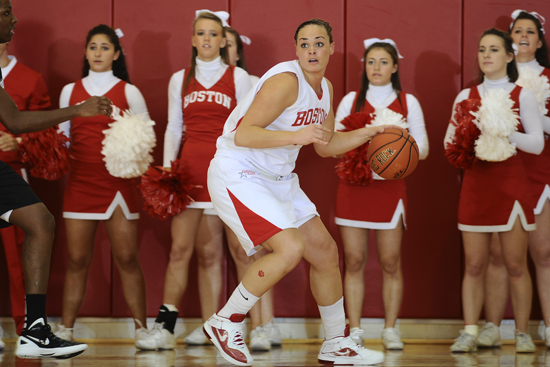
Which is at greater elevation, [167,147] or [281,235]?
[167,147]

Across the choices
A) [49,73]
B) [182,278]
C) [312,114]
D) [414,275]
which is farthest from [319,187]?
[49,73]

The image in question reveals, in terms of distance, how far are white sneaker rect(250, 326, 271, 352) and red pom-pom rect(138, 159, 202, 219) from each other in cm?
98

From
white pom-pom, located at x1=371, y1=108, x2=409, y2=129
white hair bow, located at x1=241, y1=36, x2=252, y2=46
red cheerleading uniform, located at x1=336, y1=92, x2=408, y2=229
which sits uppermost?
white hair bow, located at x1=241, y1=36, x2=252, y2=46

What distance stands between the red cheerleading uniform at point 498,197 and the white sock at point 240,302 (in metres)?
1.83

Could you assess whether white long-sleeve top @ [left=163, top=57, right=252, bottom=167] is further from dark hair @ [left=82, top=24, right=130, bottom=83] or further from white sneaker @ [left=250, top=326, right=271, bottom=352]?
white sneaker @ [left=250, top=326, right=271, bottom=352]

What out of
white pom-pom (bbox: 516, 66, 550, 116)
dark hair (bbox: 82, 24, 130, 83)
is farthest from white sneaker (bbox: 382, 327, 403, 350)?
dark hair (bbox: 82, 24, 130, 83)

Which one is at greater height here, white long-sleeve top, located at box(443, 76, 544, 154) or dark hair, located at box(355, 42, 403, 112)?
dark hair, located at box(355, 42, 403, 112)

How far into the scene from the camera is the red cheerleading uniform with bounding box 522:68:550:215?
4.32m

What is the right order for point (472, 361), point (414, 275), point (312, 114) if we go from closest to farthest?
point (312, 114) < point (472, 361) < point (414, 275)

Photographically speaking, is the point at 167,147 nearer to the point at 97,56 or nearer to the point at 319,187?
the point at 97,56

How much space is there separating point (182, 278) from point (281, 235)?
1.44 metres

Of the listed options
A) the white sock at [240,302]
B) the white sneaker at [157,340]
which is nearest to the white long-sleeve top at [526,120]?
the white sock at [240,302]

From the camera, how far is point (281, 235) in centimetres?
291

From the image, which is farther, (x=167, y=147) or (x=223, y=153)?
(x=167, y=147)
